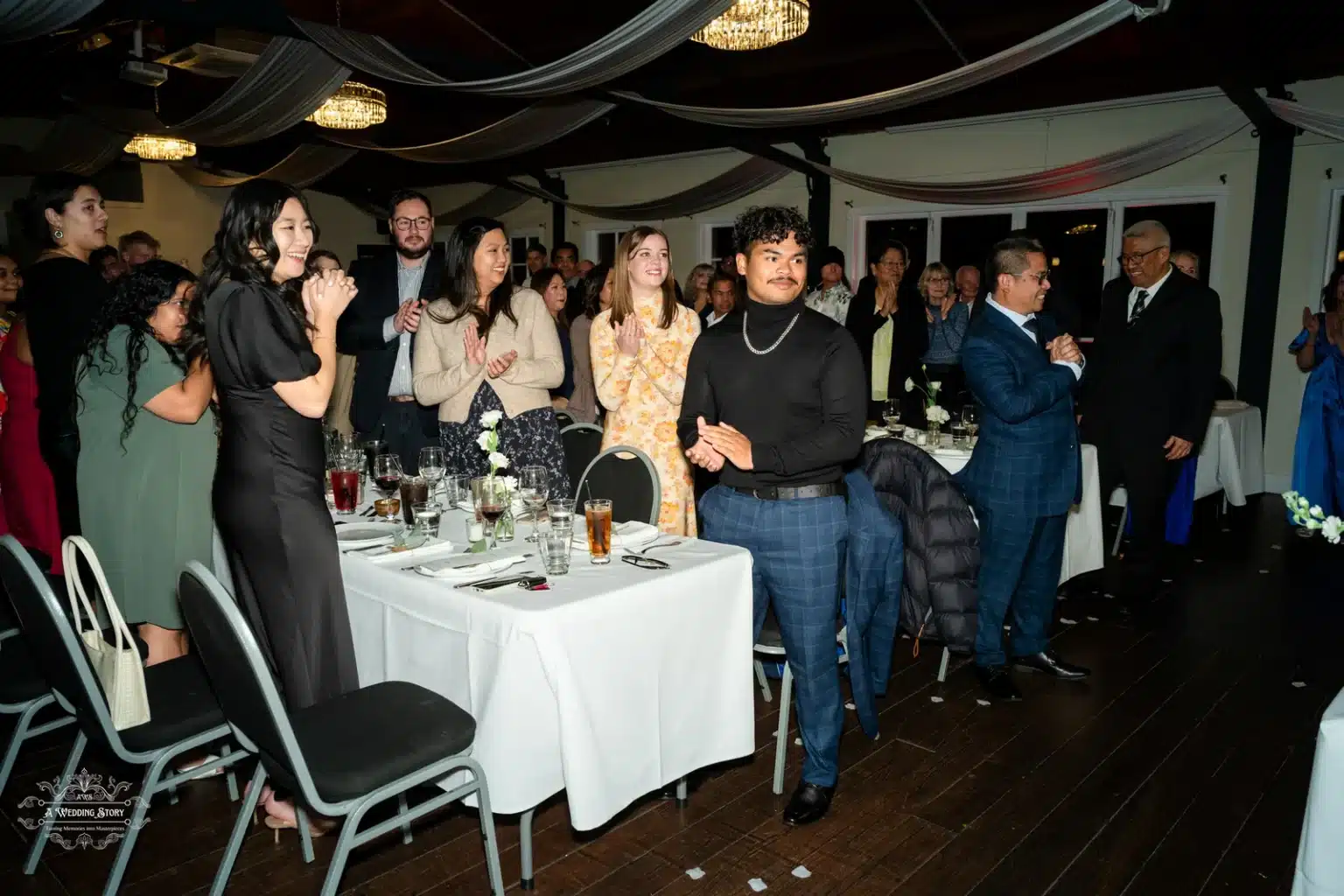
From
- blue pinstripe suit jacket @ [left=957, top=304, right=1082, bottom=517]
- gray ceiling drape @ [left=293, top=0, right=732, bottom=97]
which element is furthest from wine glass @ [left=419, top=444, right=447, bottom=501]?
gray ceiling drape @ [left=293, top=0, right=732, bottom=97]

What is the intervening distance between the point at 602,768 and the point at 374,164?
12.2m

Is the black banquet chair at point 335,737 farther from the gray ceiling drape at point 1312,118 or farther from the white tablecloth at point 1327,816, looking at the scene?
the gray ceiling drape at point 1312,118

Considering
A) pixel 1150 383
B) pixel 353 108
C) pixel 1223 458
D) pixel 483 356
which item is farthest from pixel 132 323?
pixel 1223 458

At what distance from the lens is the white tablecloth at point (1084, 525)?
4.26 meters

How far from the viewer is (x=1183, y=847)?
2.54 metres

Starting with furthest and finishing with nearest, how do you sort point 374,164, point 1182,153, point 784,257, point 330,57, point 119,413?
point 374,164 < point 1182,153 < point 330,57 < point 119,413 < point 784,257

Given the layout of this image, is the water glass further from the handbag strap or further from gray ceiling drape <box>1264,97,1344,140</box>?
gray ceiling drape <box>1264,97,1344,140</box>

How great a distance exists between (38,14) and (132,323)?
97.3 inches

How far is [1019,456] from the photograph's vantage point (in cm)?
339

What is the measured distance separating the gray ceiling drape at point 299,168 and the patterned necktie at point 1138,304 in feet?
27.4

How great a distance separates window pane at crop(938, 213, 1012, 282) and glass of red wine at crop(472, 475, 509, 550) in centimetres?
757

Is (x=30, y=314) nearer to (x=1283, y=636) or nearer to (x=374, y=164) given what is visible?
(x=1283, y=636)

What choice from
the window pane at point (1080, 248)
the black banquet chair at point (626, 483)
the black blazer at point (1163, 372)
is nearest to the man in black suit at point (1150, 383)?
the black blazer at point (1163, 372)

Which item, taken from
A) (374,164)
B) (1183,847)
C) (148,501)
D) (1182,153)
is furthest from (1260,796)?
(374,164)
